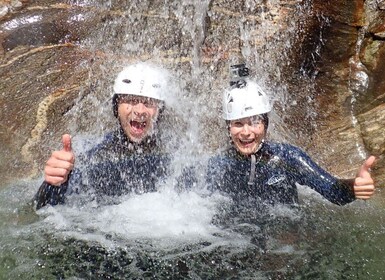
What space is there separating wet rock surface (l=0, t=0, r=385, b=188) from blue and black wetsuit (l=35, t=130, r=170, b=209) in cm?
199

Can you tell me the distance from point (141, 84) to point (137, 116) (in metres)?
0.37

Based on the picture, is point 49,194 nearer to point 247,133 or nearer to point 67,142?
point 67,142

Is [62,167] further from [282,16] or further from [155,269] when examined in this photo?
[282,16]

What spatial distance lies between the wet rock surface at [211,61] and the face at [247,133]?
202 cm

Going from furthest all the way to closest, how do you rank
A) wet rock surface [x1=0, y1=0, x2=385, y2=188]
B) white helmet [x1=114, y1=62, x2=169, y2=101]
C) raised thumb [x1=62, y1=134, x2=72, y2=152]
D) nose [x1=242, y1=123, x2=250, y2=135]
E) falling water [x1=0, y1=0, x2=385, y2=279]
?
wet rock surface [x1=0, y1=0, x2=385, y2=188], white helmet [x1=114, y1=62, x2=169, y2=101], nose [x1=242, y1=123, x2=250, y2=135], falling water [x1=0, y1=0, x2=385, y2=279], raised thumb [x1=62, y1=134, x2=72, y2=152]

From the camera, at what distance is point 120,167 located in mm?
5348

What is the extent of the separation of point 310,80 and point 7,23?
428 centimetres

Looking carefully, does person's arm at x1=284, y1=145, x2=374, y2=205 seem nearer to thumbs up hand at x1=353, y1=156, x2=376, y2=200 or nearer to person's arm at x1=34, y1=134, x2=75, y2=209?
thumbs up hand at x1=353, y1=156, x2=376, y2=200

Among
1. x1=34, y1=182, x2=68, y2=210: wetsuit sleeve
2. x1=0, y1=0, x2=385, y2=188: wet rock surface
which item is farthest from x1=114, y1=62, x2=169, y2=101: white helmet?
x1=0, y1=0, x2=385, y2=188: wet rock surface

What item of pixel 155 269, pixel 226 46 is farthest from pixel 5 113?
pixel 155 269

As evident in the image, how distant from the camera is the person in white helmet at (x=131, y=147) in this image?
5.27 m

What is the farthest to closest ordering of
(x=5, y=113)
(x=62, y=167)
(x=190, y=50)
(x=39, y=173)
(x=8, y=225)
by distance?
(x=190, y=50), (x=5, y=113), (x=39, y=173), (x=8, y=225), (x=62, y=167)

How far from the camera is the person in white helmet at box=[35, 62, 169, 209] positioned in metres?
5.27

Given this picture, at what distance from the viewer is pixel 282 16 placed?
25.5ft
